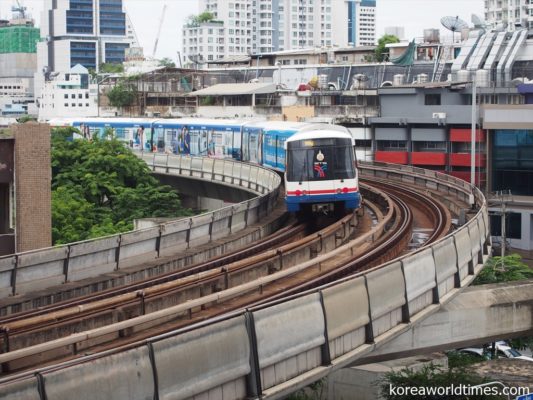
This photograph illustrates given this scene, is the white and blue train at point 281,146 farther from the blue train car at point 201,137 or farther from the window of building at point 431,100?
the window of building at point 431,100

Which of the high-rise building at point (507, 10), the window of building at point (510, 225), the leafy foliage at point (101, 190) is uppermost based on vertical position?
the high-rise building at point (507, 10)

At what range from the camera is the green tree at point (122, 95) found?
92.2 meters

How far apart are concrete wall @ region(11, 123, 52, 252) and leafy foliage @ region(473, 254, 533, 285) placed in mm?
11484

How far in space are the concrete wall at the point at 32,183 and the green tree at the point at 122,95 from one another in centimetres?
6459

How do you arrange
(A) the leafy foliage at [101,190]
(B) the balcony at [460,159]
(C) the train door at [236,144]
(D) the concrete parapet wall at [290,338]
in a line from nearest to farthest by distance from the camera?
1. (D) the concrete parapet wall at [290,338]
2. (A) the leafy foliage at [101,190]
3. (C) the train door at [236,144]
4. (B) the balcony at [460,159]

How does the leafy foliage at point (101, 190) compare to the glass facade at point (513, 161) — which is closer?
the leafy foliage at point (101, 190)

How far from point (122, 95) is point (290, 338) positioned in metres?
80.3

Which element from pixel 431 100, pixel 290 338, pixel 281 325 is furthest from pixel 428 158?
pixel 281 325

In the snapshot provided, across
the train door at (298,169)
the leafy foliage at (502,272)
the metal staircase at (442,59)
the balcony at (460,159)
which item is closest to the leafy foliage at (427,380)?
the train door at (298,169)

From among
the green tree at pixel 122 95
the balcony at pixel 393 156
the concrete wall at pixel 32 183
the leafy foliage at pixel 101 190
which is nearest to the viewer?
the concrete wall at pixel 32 183

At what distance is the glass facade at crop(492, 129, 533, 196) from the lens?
55.6m

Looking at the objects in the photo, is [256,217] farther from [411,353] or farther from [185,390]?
[185,390]

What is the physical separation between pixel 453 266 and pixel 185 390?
29.1 feet

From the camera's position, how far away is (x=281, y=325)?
14.0 meters
